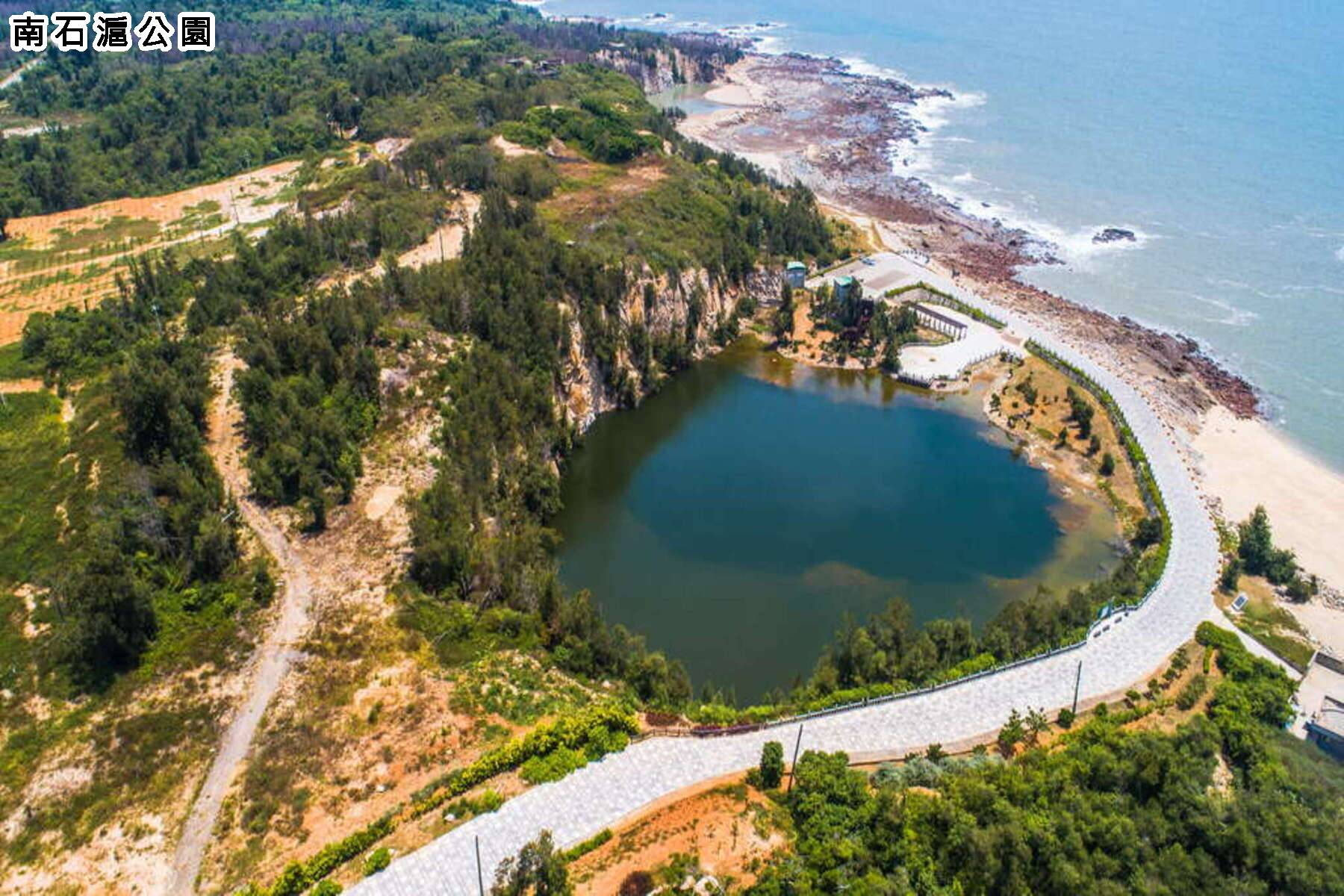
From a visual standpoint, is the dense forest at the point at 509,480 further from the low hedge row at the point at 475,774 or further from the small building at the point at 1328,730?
the low hedge row at the point at 475,774

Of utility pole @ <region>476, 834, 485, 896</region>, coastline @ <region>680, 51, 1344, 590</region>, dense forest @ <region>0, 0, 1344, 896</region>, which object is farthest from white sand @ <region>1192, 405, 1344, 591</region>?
utility pole @ <region>476, 834, 485, 896</region>

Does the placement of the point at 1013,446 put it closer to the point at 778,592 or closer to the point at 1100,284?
the point at 778,592

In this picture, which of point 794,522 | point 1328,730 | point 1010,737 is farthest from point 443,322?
point 1328,730

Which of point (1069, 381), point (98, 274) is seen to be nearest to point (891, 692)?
point (1069, 381)

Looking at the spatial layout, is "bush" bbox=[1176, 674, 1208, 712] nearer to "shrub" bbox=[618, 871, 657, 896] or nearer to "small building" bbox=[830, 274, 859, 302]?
"shrub" bbox=[618, 871, 657, 896]

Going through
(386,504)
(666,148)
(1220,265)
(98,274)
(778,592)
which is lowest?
(778,592)

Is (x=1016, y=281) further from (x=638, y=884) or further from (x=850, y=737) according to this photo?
(x=638, y=884)

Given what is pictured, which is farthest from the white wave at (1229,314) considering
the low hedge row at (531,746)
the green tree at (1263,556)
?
the low hedge row at (531,746)
